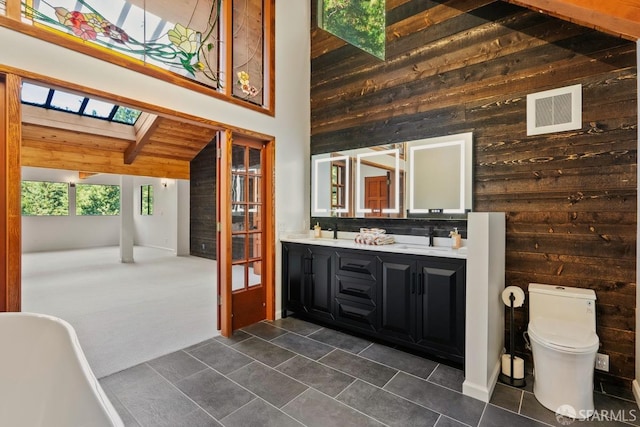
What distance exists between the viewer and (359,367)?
2479mm

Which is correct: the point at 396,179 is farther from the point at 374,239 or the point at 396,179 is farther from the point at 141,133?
the point at 141,133

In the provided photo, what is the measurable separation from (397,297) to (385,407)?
0.94 metres

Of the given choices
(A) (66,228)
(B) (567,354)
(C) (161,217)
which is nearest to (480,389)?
(B) (567,354)

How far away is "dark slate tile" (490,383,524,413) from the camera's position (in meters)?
1.99

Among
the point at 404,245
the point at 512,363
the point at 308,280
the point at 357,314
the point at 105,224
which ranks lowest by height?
the point at 512,363

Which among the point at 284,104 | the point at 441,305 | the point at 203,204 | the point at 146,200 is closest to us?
the point at 441,305

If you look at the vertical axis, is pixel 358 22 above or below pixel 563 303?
above

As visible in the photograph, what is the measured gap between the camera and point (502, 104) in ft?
8.57

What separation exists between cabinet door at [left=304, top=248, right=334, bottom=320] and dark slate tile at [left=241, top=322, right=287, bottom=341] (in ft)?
1.37

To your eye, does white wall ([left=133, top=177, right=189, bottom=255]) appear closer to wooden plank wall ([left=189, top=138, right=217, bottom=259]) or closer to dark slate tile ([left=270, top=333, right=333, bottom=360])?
wooden plank wall ([left=189, top=138, right=217, bottom=259])

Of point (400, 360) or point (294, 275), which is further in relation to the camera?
point (294, 275)

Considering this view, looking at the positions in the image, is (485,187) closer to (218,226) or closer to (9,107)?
(218,226)

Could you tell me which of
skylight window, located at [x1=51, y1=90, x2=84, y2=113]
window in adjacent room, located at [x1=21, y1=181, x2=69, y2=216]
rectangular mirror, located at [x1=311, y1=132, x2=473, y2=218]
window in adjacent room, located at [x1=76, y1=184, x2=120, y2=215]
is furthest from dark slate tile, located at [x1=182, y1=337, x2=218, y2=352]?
window in adjacent room, located at [x1=76, y1=184, x2=120, y2=215]

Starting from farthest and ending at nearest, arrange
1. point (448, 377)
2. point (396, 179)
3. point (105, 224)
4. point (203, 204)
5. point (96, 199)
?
1. point (105, 224)
2. point (96, 199)
3. point (203, 204)
4. point (396, 179)
5. point (448, 377)
